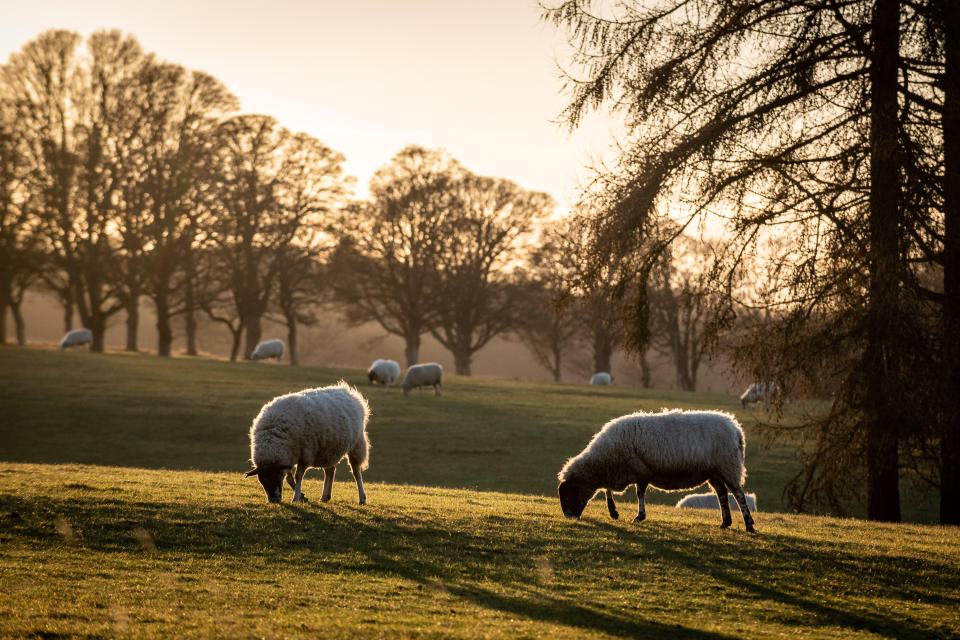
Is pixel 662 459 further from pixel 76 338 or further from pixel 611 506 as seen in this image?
pixel 76 338

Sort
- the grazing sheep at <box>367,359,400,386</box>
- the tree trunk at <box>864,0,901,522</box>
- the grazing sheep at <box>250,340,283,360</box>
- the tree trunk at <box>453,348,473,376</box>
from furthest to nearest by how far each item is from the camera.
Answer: the tree trunk at <box>453,348,473,376</box> → the grazing sheep at <box>250,340,283,360</box> → the grazing sheep at <box>367,359,400,386</box> → the tree trunk at <box>864,0,901,522</box>

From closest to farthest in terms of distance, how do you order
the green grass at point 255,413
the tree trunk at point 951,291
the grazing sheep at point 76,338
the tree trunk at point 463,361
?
1. the tree trunk at point 951,291
2. the green grass at point 255,413
3. the grazing sheep at point 76,338
4. the tree trunk at point 463,361

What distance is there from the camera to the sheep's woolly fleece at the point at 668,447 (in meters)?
13.9

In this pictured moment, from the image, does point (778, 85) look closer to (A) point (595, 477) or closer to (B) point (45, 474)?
(A) point (595, 477)

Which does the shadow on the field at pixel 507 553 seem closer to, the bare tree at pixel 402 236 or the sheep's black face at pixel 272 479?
the sheep's black face at pixel 272 479

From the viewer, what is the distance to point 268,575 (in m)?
10.3

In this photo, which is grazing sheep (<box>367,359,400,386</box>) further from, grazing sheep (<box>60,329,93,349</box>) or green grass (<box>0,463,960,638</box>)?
green grass (<box>0,463,960,638</box>)

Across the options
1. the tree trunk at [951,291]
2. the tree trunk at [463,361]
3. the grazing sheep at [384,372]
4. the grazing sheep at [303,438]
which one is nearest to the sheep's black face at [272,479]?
the grazing sheep at [303,438]

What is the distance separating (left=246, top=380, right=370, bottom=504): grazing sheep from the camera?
14.8m

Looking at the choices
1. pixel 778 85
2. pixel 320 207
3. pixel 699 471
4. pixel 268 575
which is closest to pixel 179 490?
pixel 268 575

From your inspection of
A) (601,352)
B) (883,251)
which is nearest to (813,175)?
(883,251)

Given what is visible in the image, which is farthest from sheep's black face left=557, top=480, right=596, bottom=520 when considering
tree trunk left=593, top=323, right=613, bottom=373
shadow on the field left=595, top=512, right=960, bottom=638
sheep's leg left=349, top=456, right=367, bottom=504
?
tree trunk left=593, top=323, right=613, bottom=373

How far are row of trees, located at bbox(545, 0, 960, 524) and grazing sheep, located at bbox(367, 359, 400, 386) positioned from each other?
31539mm

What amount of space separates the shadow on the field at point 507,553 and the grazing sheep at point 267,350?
5070 centimetres
